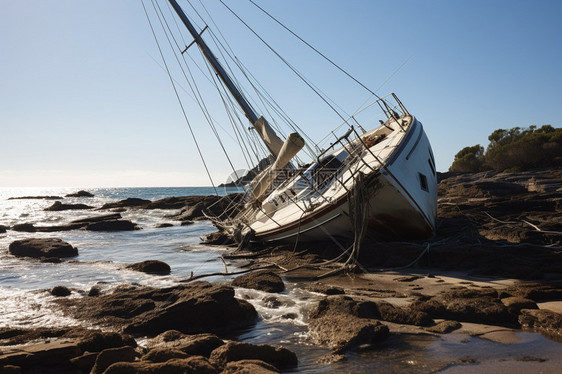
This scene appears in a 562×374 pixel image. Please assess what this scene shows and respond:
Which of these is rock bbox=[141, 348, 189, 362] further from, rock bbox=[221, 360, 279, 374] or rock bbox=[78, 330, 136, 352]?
rock bbox=[78, 330, 136, 352]

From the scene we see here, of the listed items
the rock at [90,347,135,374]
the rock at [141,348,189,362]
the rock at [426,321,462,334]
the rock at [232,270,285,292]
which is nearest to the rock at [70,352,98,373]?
the rock at [90,347,135,374]

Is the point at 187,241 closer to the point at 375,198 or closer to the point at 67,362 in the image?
the point at 375,198

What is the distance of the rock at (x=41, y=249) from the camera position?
15.5 m

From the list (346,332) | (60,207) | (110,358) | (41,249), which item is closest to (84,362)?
(110,358)

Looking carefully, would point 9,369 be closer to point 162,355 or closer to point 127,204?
point 162,355

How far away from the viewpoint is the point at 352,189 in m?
10.4

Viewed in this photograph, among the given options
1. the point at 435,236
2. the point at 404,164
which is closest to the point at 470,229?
the point at 435,236

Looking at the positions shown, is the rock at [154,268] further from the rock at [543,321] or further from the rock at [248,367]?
the rock at [543,321]

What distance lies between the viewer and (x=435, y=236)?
41.1 ft

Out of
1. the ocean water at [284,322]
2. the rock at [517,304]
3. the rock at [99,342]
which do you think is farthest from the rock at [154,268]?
the rock at [517,304]

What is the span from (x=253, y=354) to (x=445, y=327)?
2487 millimetres

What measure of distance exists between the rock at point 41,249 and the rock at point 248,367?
13.6m

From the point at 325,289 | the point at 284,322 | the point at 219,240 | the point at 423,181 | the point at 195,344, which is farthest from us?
the point at 219,240

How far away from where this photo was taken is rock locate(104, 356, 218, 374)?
384 centimetres
